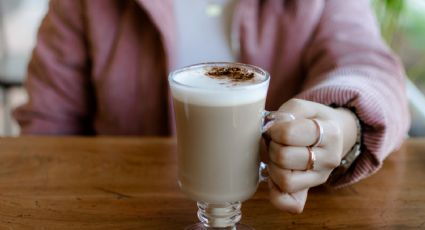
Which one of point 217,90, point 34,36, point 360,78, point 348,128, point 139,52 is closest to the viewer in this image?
point 217,90

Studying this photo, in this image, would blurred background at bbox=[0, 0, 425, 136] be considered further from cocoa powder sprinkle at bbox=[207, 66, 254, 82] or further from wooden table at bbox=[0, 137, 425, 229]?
cocoa powder sprinkle at bbox=[207, 66, 254, 82]

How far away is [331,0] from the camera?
122cm

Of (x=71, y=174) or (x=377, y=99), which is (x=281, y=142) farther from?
(x=71, y=174)

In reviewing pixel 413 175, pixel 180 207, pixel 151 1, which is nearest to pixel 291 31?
pixel 151 1

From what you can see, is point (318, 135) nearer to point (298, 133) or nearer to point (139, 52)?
point (298, 133)

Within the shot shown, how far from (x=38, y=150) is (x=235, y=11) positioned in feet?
1.72

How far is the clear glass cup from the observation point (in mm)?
629

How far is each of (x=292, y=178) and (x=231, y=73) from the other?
0.15 metres

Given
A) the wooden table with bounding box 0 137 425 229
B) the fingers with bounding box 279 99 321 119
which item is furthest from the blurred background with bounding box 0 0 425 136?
the fingers with bounding box 279 99 321 119

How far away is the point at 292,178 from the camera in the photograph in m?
0.65

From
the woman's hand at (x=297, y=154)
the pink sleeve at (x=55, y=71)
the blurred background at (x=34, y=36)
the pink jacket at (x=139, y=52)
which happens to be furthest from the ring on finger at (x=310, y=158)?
the blurred background at (x=34, y=36)

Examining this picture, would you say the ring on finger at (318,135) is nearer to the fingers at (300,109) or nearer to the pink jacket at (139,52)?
the fingers at (300,109)

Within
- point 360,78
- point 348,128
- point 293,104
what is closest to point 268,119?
point 293,104

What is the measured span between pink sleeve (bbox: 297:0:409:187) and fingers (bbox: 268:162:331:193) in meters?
0.16
